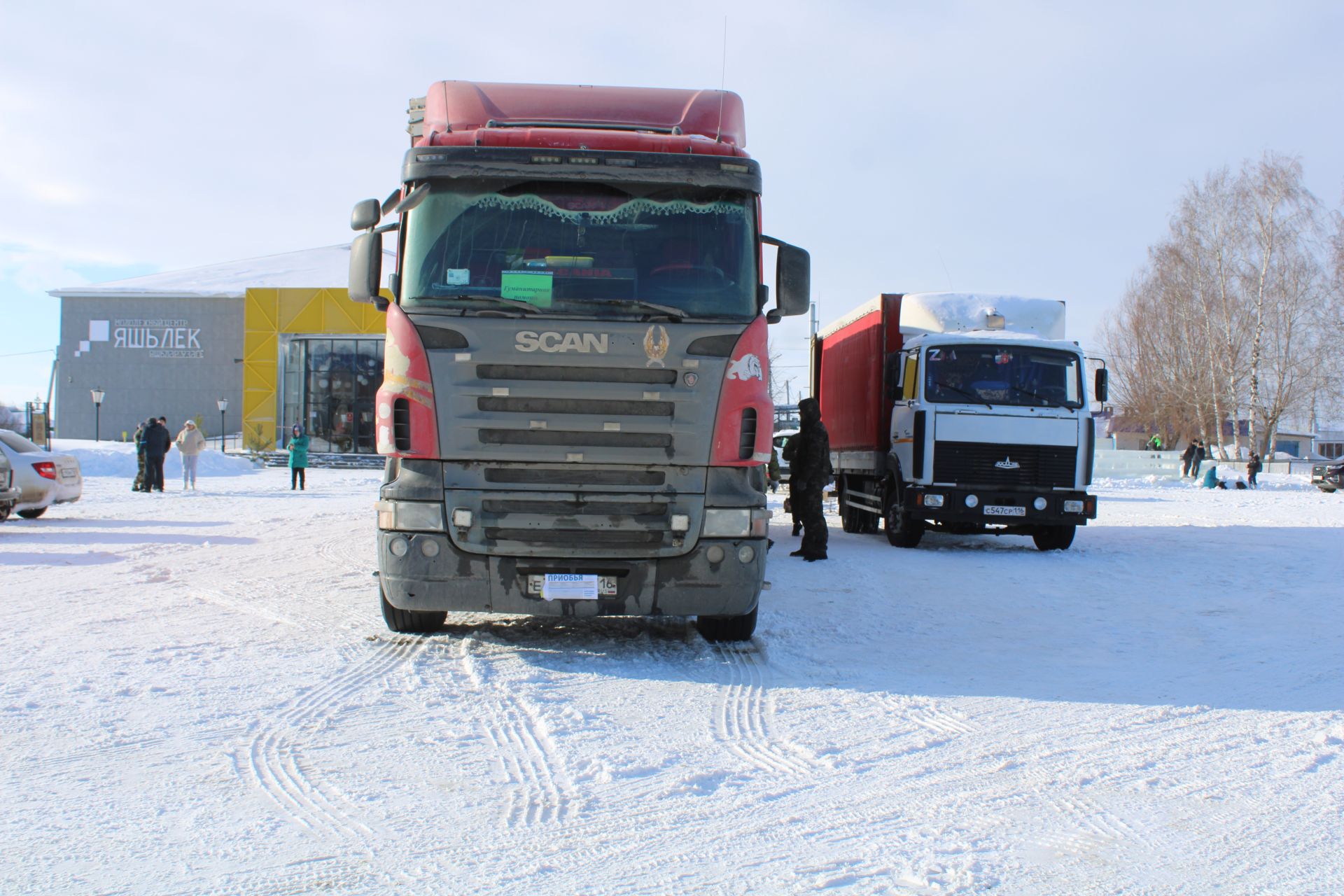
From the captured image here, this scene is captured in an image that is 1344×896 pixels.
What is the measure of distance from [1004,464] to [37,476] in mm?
13727

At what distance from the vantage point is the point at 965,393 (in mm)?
13008

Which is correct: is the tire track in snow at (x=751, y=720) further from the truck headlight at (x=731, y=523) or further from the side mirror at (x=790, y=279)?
the side mirror at (x=790, y=279)

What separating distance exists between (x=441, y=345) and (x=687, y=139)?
2013 millimetres

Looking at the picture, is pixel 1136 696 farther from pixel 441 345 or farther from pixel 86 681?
pixel 86 681

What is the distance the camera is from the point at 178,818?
12.1ft

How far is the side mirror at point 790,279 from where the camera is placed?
266 inches

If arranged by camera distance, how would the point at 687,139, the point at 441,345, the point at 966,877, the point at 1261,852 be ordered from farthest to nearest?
the point at 687,139 → the point at 441,345 → the point at 1261,852 → the point at 966,877

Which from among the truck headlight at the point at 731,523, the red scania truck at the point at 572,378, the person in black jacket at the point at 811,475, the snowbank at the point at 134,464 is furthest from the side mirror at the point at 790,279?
the snowbank at the point at 134,464

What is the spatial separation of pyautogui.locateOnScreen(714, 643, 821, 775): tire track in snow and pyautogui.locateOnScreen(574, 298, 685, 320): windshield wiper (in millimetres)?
2105

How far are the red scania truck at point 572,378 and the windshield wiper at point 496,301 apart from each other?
16 mm

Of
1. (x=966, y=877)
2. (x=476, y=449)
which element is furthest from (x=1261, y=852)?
(x=476, y=449)

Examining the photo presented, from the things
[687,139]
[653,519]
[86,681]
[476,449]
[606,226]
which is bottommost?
[86,681]

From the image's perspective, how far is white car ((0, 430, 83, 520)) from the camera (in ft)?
51.5

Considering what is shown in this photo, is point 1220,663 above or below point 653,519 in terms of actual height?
below
